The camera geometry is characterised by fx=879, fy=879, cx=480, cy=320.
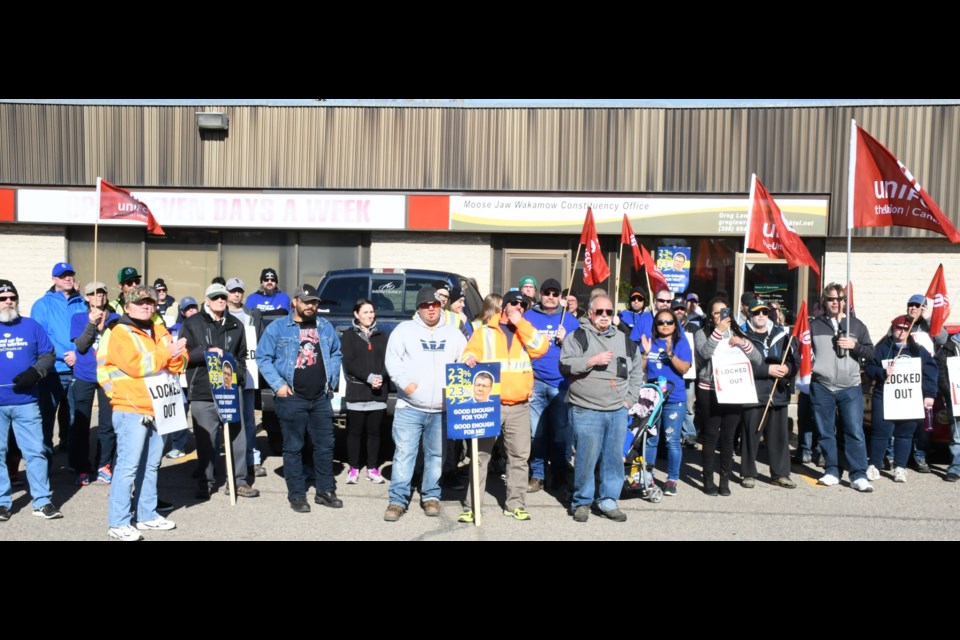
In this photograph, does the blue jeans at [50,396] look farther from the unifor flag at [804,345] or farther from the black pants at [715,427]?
the unifor flag at [804,345]

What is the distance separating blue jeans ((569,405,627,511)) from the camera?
760 cm

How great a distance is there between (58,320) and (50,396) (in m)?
0.79

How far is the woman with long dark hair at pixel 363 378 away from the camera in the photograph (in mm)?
8664

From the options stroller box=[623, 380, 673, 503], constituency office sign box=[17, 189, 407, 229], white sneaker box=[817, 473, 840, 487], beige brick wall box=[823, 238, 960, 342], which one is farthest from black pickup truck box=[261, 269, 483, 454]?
beige brick wall box=[823, 238, 960, 342]

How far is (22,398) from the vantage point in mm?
7441

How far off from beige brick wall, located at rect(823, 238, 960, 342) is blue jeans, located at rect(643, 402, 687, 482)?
347 inches

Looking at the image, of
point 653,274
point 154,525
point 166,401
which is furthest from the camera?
point 653,274

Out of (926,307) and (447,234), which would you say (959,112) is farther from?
(447,234)

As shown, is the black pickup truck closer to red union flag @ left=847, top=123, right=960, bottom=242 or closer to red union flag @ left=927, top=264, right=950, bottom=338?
red union flag @ left=847, top=123, right=960, bottom=242

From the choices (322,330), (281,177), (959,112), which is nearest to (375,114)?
(281,177)

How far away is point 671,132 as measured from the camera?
16.3m

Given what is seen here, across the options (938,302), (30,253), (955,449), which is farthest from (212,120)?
(955,449)

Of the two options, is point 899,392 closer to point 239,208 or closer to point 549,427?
→ point 549,427

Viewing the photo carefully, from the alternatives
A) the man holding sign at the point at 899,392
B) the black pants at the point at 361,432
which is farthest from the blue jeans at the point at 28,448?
the man holding sign at the point at 899,392
